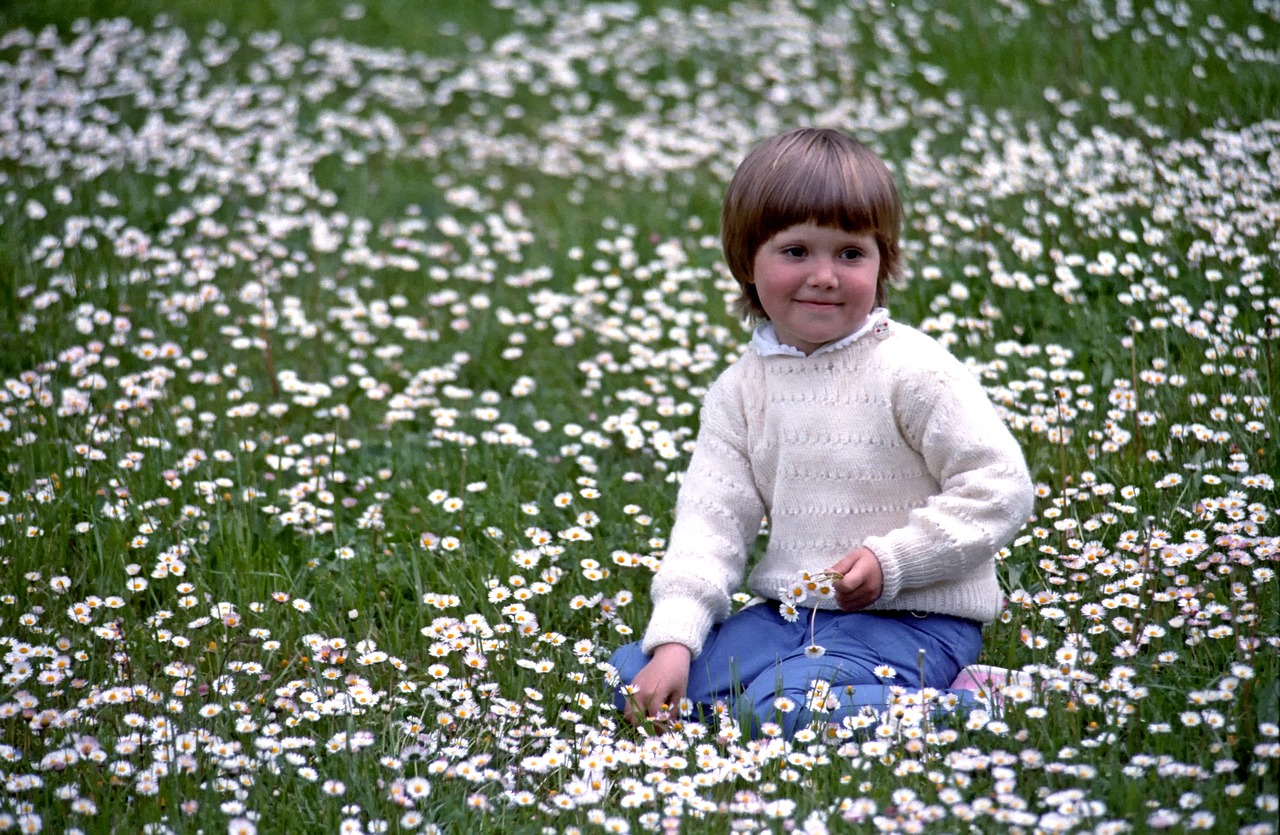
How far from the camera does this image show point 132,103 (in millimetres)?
8172

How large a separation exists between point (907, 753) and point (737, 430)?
96 cm

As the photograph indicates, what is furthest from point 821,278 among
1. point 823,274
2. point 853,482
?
point 853,482

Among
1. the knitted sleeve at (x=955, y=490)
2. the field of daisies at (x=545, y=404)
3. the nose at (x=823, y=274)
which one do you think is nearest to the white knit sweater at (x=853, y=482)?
the knitted sleeve at (x=955, y=490)

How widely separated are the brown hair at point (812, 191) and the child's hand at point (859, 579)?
2.57 ft

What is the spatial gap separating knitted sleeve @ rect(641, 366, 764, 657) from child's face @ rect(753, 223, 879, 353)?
0.32 m

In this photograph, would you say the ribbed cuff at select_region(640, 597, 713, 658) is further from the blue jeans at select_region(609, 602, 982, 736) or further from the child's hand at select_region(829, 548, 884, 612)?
the child's hand at select_region(829, 548, 884, 612)

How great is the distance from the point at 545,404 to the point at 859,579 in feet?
7.35

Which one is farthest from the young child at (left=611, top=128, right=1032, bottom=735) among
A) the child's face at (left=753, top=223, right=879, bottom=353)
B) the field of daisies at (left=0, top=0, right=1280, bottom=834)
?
the field of daisies at (left=0, top=0, right=1280, bottom=834)

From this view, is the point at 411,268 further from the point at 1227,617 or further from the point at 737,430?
the point at 1227,617

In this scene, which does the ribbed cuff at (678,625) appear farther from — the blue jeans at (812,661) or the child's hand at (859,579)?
the child's hand at (859,579)

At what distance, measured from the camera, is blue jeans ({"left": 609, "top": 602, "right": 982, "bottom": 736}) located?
3084 mm

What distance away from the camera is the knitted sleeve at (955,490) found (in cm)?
309

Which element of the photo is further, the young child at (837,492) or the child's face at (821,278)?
the child's face at (821,278)

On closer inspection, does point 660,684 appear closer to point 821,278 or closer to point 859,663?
point 859,663
